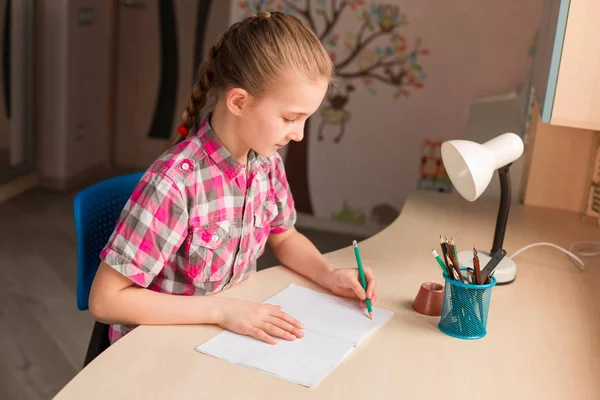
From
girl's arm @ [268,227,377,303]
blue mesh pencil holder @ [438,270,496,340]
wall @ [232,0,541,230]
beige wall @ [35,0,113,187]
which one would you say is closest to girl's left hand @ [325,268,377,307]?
girl's arm @ [268,227,377,303]

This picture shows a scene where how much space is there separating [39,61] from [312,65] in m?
3.10

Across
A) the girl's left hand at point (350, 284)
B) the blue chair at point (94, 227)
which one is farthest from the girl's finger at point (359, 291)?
the blue chair at point (94, 227)

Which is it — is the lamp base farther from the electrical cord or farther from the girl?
the girl

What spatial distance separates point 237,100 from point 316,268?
1.32 feet

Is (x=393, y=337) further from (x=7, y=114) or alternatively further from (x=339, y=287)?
(x=7, y=114)

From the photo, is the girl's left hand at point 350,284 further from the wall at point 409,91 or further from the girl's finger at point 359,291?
the wall at point 409,91

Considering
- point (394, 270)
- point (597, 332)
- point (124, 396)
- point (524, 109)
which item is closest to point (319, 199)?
point (524, 109)

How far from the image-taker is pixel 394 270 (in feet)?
5.36

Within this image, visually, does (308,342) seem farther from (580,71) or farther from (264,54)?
(580,71)

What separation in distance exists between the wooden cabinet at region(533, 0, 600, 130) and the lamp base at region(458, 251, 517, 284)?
0.33 m

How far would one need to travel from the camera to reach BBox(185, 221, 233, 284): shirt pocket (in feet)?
4.58

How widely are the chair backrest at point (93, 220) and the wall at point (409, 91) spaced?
6.76 ft

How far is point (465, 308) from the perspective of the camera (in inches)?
52.2

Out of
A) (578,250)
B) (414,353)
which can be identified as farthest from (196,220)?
(578,250)
